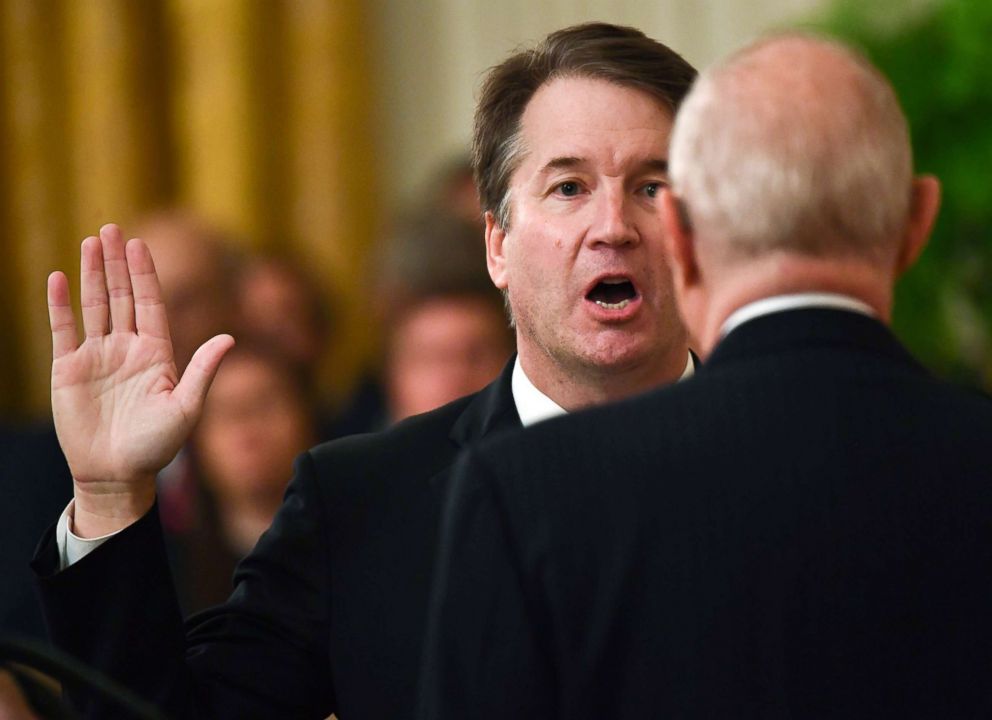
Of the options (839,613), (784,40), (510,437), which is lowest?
(839,613)

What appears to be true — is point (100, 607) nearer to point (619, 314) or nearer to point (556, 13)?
point (619, 314)

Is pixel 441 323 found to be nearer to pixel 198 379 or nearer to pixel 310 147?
pixel 198 379

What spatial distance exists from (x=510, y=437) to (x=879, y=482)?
35 centimetres

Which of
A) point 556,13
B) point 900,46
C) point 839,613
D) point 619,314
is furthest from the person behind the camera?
point 556,13

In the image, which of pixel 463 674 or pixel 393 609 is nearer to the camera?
pixel 463 674

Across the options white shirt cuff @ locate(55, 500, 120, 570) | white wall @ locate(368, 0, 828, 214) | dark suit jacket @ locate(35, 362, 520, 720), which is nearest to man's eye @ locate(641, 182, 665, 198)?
dark suit jacket @ locate(35, 362, 520, 720)

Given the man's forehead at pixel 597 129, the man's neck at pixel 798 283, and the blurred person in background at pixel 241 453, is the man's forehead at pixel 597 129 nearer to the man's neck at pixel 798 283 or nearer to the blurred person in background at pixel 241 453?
the man's neck at pixel 798 283

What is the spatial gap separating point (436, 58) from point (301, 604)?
454cm

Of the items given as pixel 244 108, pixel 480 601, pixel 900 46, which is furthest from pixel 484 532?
pixel 244 108

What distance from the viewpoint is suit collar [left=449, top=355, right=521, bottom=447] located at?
2.40 metres

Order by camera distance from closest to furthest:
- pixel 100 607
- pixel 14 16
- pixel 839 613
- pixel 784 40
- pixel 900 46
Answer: pixel 839 613 → pixel 784 40 → pixel 100 607 → pixel 900 46 → pixel 14 16

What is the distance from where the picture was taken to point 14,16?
19.9ft

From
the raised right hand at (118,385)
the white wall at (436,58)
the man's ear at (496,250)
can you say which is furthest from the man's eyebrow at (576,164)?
the white wall at (436,58)

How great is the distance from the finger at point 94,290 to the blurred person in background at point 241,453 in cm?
149
